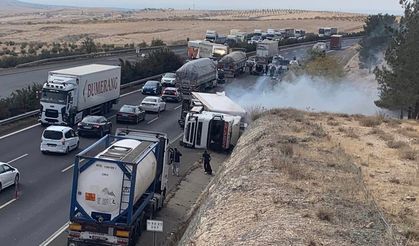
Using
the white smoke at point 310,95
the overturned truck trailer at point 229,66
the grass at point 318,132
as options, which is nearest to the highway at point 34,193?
the grass at point 318,132

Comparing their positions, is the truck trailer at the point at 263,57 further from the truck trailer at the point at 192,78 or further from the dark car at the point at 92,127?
the dark car at the point at 92,127

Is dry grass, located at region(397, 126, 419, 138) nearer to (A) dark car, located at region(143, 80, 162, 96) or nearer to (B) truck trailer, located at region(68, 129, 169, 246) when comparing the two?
(B) truck trailer, located at region(68, 129, 169, 246)

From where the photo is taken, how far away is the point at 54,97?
1476 inches

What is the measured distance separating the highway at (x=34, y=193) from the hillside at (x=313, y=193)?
17.3ft

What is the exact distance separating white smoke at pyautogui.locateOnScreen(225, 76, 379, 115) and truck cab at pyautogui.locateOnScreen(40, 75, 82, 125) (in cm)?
1497

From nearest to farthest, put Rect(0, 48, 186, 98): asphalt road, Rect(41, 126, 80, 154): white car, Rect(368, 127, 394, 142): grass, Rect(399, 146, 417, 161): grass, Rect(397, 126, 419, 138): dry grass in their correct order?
Rect(399, 146, 417, 161): grass
Rect(368, 127, 394, 142): grass
Rect(397, 126, 419, 138): dry grass
Rect(41, 126, 80, 154): white car
Rect(0, 48, 186, 98): asphalt road

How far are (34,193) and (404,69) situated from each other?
24.5m

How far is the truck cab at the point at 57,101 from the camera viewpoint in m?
37.3

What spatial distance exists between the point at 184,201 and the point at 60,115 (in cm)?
1471

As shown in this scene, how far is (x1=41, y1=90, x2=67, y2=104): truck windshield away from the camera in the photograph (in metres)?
37.3

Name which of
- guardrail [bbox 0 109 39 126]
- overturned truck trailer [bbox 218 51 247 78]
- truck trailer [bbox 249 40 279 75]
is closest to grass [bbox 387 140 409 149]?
guardrail [bbox 0 109 39 126]

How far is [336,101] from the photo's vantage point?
58.2m

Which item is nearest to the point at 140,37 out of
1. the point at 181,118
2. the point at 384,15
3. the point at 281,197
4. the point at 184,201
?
the point at 384,15

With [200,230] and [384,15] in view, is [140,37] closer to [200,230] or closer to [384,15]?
[384,15]
